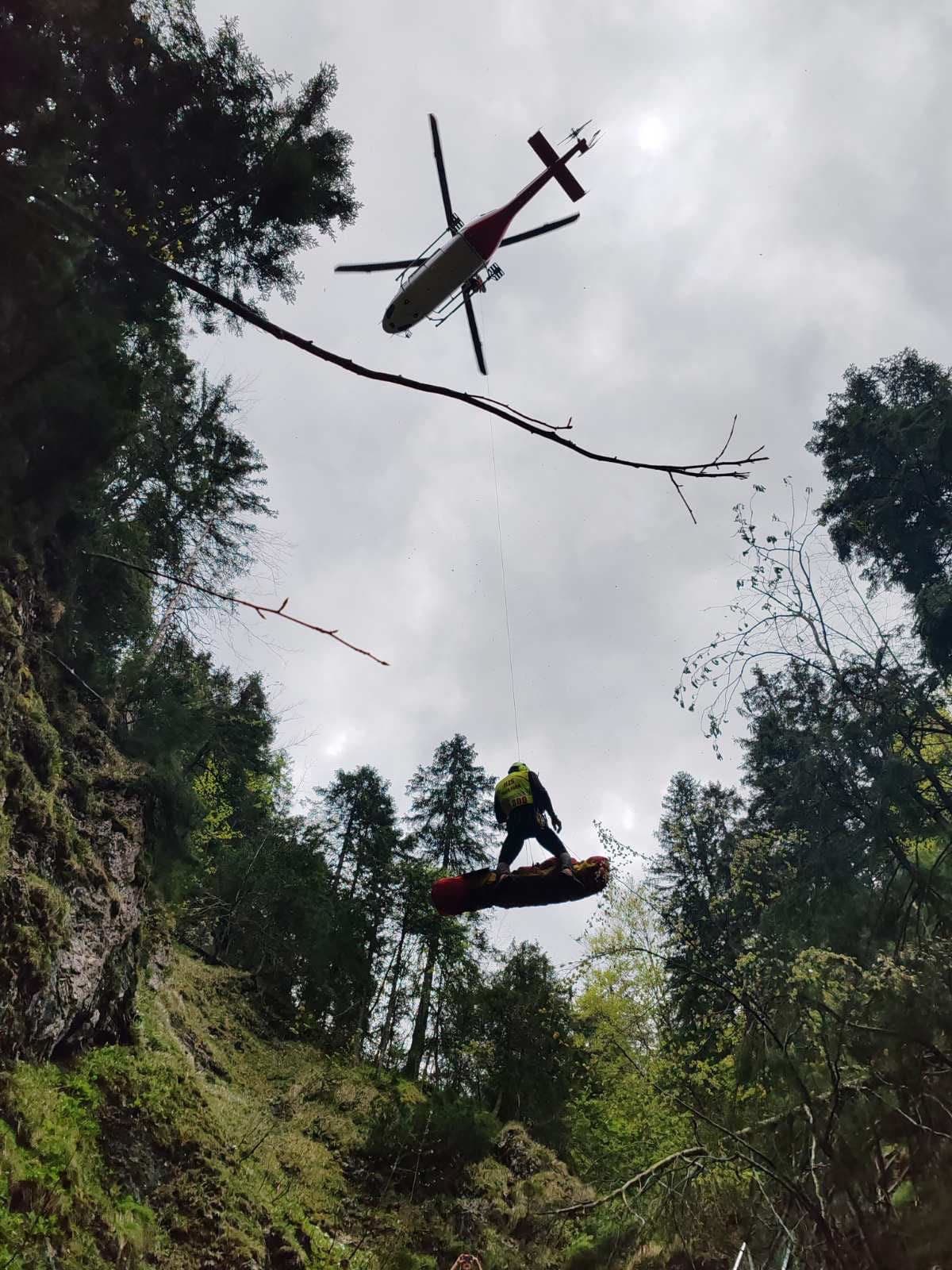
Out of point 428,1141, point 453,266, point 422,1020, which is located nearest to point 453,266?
point 453,266

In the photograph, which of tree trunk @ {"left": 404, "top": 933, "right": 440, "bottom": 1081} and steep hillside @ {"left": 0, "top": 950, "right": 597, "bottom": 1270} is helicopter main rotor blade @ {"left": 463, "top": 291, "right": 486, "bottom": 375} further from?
tree trunk @ {"left": 404, "top": 933, "right": 440, "bottom": 1081}

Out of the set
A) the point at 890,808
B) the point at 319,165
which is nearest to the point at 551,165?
the point at 319,165

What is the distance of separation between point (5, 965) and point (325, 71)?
12.4 meters

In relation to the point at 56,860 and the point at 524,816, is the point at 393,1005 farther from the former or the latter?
the point at 524,816

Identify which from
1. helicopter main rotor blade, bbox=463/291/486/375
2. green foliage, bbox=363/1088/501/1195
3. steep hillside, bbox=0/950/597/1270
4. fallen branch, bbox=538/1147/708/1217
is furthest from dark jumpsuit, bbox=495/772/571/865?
green foliage, bbox=363/1088/501/1195

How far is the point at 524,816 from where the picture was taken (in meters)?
5.91

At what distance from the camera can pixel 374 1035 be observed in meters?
20.9

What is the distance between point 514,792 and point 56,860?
677 cm

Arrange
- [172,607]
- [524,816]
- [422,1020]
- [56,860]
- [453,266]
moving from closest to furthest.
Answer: [524,816], [453,266], [56,860], [172,607], [422,1020]

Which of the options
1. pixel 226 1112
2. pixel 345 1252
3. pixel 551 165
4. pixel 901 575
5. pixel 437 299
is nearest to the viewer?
pixel 551 165

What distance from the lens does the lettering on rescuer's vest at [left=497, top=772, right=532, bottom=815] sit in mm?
5922

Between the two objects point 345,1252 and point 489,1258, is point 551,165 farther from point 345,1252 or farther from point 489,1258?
point 489,1258

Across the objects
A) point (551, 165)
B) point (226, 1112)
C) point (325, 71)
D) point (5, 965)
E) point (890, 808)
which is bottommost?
point (226, 1112)

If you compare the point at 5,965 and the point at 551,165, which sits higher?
the point at 551,165
